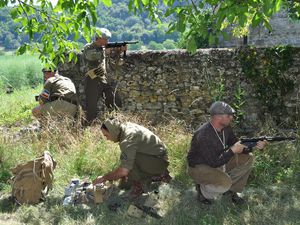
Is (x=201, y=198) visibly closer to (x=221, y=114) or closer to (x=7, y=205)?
(x=221, y=114)

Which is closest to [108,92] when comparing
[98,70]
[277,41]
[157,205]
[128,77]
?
[98,70]

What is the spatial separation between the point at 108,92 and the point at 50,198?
3.34 meters

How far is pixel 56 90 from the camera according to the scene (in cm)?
784

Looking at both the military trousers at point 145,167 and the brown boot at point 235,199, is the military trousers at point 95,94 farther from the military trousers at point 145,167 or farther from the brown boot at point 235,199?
the brown boot at point 235,199

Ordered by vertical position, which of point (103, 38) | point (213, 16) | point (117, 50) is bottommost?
point (117, 50)

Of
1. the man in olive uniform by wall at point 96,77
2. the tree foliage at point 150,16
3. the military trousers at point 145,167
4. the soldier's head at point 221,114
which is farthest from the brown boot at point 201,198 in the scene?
the man in olive uniform by wall at point 96,77

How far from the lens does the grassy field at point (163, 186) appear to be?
486 centimetres

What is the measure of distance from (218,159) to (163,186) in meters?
1.12

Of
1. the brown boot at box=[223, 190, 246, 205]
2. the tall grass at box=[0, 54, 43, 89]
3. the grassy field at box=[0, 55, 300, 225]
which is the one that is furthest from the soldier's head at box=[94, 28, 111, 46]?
the tall grass at box=[0, 54, 43, 89]

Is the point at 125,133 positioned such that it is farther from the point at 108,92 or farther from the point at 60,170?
the point at 108,92

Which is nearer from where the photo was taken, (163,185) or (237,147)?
(237,147)

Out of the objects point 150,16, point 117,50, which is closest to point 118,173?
point 150,16

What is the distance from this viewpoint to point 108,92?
8.53 meters

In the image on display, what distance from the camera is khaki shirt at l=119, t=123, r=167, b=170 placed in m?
5.09
